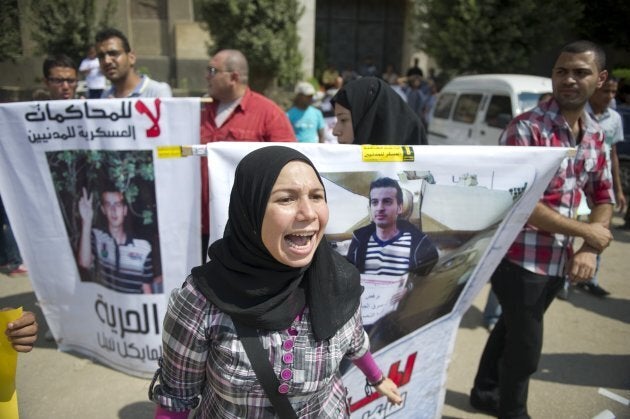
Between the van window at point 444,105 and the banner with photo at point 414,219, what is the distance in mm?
7983

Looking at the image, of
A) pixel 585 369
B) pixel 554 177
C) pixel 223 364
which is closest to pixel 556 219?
pixel 554 177

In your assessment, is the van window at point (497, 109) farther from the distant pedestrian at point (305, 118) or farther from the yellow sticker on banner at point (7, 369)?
the yellow sticker on banner at point (7, 369)

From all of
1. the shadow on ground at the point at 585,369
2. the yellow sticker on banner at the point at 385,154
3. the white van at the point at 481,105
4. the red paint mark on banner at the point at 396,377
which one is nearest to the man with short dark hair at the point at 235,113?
the yellow sticker on banner at the point at 385,154

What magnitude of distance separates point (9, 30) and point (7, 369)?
2.60m

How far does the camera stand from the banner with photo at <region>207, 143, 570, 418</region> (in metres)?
1.95

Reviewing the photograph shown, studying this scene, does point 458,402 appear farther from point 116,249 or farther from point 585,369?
point 116,249

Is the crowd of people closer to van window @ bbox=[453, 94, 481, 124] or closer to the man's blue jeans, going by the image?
the man's blue jeans

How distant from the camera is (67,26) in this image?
7984 mm

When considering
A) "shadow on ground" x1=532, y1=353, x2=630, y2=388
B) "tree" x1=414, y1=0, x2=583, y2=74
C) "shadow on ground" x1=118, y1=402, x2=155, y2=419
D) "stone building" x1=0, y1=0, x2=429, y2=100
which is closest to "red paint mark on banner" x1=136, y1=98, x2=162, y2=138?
"shadow on ground" x1=118, y1=402, x2=155, y2=419

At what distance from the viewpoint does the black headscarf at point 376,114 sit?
2.43 m

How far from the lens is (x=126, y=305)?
289 centimetres

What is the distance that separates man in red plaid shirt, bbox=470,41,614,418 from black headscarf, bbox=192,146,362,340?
128 centimetres

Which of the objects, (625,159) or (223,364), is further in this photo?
(625,159)

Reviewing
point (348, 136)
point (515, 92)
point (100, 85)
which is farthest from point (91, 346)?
point (515, 92)
